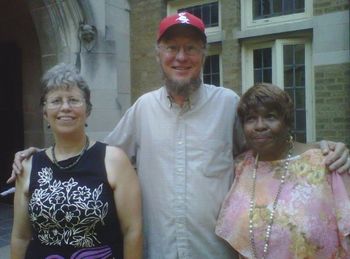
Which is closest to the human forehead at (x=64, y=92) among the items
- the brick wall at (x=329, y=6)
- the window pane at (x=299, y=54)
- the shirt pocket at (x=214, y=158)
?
the shirt pocket at (x=214, y=158)

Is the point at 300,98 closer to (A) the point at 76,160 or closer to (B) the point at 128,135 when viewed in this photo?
(B) the point at 128,135

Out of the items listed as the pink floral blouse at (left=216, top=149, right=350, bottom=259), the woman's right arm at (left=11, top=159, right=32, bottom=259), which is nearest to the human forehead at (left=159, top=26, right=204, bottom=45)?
the pink floral blouse at (left=216, top=149, right=350, bottom=259)

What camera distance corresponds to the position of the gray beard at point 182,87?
80.3 inches

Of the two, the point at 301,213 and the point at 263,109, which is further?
the point at 263,109

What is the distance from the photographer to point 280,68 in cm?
572

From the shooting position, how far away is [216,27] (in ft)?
20.9

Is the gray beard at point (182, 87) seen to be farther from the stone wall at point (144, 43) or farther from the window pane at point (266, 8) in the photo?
the stone wall at point (144, 43)

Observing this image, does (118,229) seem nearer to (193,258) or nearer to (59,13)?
(193,258)

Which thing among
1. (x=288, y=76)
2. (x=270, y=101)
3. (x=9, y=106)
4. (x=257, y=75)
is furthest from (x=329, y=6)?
(x=9, y=106)

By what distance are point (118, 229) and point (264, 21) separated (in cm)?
469

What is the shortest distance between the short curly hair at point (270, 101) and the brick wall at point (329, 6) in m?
3.74

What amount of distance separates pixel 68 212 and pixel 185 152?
63 centimetres

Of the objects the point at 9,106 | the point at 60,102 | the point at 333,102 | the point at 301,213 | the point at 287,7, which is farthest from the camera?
the point at 9,106

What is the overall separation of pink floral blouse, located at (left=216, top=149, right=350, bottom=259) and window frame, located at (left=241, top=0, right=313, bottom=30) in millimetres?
4195
